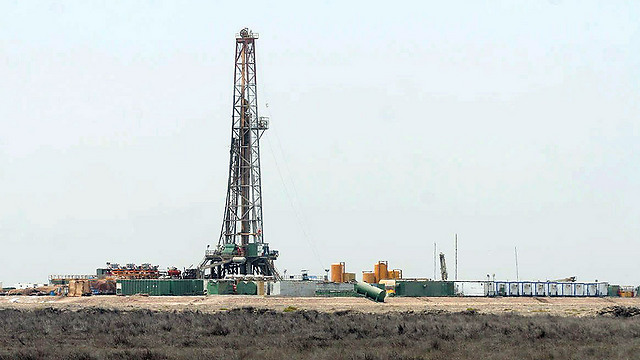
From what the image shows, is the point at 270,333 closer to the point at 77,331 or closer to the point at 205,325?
the point at 205,325

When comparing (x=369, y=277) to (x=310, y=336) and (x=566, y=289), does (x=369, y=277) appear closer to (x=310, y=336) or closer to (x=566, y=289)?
(x=566, y=289)

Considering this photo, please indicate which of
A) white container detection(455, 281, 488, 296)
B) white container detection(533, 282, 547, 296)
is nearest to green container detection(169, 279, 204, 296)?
white container detection(455, 281, 488, 296)

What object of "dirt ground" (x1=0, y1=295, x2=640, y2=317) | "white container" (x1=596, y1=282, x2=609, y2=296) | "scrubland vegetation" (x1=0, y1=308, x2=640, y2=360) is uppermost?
"white container" (x1=596, y1=282, x2=609, y2=296)

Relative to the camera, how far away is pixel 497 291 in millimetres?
104312

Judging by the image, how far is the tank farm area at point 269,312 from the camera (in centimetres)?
4238

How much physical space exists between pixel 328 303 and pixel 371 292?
588cm

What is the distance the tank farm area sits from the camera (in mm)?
42375

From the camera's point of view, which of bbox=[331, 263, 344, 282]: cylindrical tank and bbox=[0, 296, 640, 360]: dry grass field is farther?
bbox=[331, 263, 344, 282]: cylindrical tank

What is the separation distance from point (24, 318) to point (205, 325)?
15510 millimetres

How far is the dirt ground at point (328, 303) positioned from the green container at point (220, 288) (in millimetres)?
3835

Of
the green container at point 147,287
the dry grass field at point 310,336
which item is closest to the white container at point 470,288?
the dry grass field at point 310,336

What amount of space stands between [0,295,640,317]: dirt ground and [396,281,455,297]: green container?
151 inches

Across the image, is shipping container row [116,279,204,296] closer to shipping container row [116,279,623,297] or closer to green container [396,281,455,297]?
shipping container row [116,279,623,297]

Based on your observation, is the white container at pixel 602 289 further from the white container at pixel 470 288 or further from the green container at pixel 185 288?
the green container at pixel 185 288
